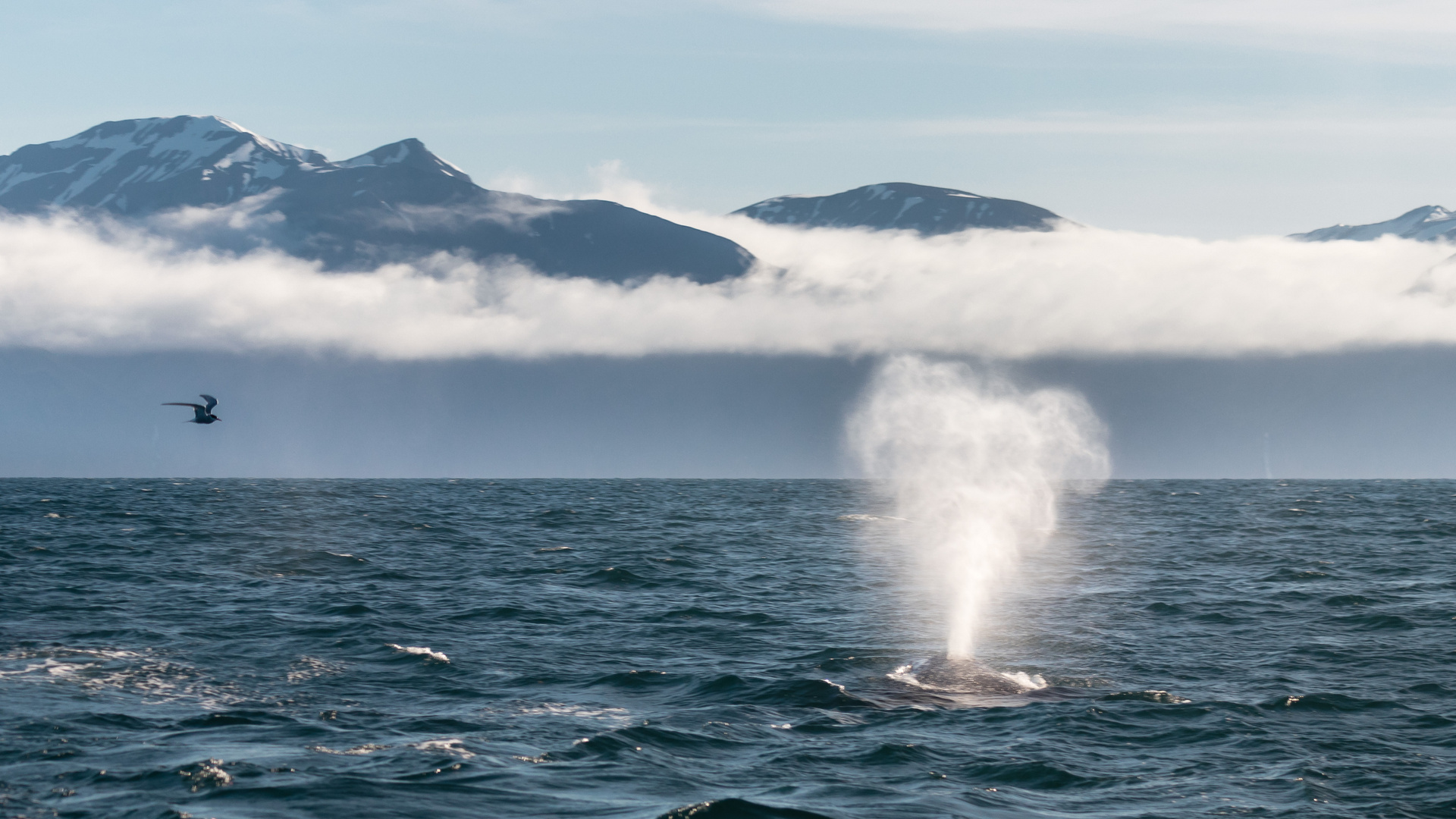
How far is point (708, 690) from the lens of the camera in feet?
90.8

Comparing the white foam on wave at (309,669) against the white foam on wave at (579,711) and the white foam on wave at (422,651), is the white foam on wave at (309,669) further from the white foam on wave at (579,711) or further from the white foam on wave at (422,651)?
the white foam on wave at (579,711)

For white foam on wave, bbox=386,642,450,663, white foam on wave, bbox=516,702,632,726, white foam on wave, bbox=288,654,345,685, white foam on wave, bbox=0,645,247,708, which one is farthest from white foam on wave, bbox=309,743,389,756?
white foam on wave, bbox=386,642,450,663

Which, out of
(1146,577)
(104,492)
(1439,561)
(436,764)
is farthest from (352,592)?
(104,492)

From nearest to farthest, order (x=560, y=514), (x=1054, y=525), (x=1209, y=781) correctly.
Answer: (x=1209, y=781), (x=1054, y=525), (x=560, y=514)

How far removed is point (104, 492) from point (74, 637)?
141704 millimetres

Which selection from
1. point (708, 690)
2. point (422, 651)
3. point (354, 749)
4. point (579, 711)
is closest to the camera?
point (354, 749)

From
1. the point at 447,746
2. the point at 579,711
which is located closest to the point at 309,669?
the point at 579,711

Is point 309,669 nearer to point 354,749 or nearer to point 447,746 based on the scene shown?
point 354,749

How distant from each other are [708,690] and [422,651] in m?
8.83

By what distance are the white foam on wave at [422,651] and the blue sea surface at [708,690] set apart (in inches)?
4.9

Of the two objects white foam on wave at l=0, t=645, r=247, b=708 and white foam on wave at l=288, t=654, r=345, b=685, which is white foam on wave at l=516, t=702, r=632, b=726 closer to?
white foam on wave at l=288, t=654, r=345, b=685

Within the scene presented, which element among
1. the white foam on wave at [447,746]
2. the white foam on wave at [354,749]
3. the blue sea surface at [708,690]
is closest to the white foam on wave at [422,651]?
the blue sea surface at [708,690]

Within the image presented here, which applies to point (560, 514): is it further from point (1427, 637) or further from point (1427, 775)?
point (1427, 775)

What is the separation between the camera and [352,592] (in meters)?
45.2
